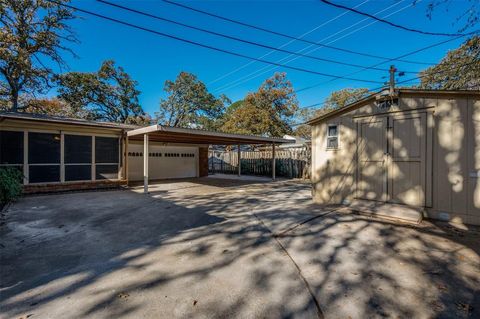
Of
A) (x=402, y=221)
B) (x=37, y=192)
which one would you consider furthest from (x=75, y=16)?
(x=402, y=221)

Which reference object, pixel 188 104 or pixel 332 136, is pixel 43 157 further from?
pixel 188 104

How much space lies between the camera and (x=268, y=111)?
846 inches

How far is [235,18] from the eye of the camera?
6.93 m

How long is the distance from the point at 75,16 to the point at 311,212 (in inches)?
677

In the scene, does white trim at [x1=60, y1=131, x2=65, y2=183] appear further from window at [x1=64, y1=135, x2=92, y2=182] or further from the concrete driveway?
the concrete driveway

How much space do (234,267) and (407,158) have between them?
4475mm

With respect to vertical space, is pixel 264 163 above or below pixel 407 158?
below

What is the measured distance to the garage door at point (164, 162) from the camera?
12.4 m

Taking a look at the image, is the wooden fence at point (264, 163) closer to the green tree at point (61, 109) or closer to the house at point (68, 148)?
the house at point (68, 148)

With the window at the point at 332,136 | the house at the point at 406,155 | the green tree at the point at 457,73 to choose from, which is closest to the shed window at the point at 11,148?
the house at the point at 406,155

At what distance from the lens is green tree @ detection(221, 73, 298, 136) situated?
66.7 ft

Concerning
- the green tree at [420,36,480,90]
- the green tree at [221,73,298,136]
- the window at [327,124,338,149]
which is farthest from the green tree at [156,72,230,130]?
the window at [327,124,338,149]

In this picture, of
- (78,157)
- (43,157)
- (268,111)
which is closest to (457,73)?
(268,111)

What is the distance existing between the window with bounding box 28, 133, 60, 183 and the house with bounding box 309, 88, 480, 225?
9.01 meters
